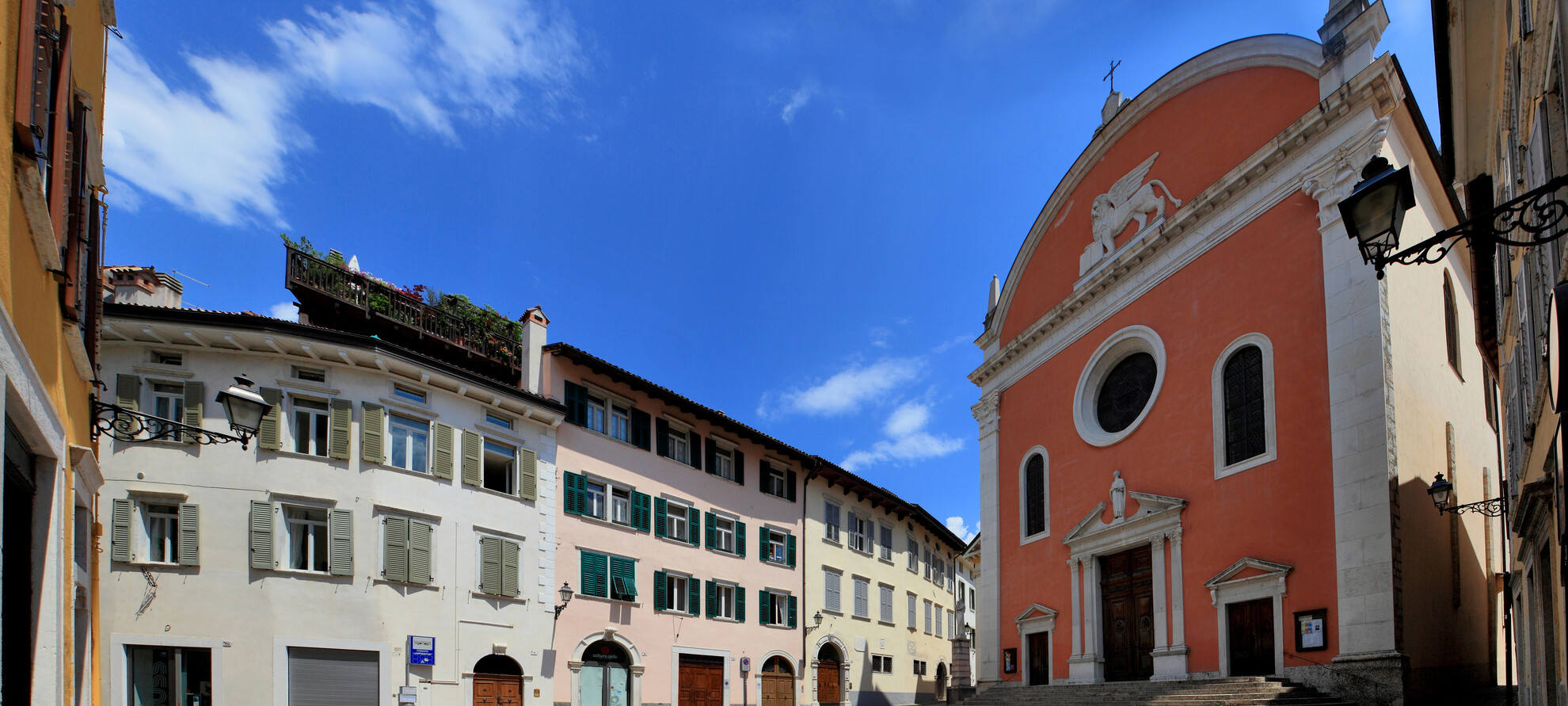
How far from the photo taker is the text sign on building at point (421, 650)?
1884 cm

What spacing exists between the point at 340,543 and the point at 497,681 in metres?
4.49

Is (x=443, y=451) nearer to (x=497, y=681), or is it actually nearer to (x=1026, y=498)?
(x=497, y=681)

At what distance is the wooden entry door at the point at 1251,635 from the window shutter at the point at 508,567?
14235 millimetres

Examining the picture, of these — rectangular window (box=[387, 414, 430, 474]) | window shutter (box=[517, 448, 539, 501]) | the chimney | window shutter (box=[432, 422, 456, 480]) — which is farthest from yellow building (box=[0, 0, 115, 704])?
the chimney

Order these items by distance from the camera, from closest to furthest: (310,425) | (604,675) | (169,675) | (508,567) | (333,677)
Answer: (169,675)
(333,677)
(310,425)
(508,567)
(604,675)

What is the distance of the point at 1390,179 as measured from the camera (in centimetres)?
484

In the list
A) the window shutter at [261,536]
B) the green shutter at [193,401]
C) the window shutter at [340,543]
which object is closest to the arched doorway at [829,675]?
the window shutter at [340,543]

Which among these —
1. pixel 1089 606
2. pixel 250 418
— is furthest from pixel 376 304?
pixel 1089 606

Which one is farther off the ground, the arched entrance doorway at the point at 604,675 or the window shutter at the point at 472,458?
the window shutter at the point at 472,458

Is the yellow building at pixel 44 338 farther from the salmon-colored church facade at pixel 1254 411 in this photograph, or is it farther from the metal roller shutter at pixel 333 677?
the salmon-colored church facade at pixel 1254 411

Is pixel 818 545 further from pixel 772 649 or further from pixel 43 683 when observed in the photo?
pixel 43 683

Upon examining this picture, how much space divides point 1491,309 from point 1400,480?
308cm

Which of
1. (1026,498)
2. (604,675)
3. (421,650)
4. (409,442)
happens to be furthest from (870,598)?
(409,442)

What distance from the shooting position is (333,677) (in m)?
18.0
